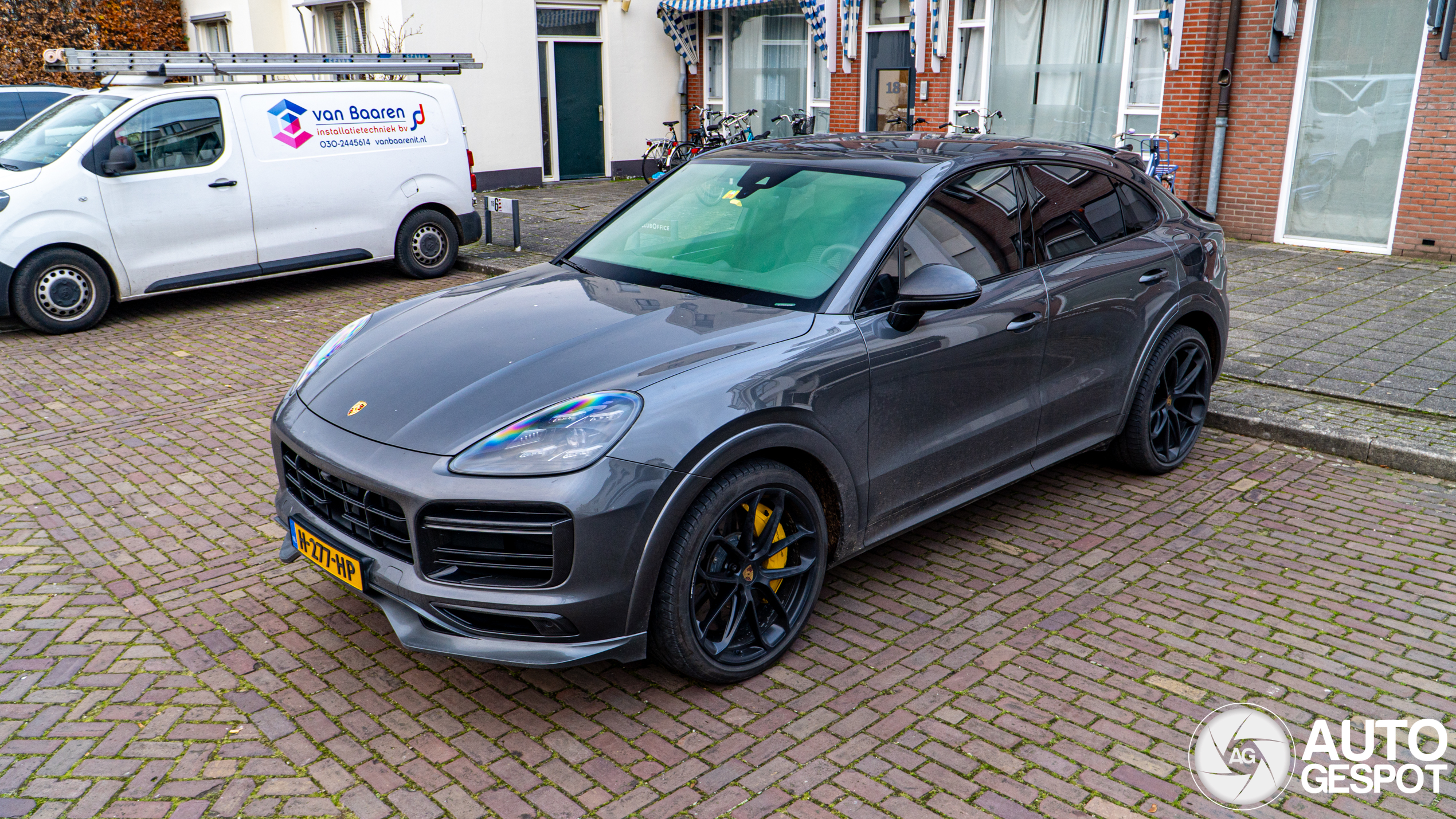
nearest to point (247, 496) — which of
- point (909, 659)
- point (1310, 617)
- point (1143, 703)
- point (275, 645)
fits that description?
point (275, 645)

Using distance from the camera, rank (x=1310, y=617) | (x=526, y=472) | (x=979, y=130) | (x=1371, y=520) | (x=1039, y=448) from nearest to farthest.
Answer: (x=526, y=472)
(x=1310, y=617)
(x=1039, y=448)
(x=1371, y=520)
(x=979, y=130)

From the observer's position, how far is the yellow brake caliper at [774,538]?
362cm

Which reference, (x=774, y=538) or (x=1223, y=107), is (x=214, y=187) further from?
(x=1223, y=107)

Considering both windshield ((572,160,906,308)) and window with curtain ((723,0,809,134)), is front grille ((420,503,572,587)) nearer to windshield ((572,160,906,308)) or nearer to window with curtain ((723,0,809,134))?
windshield ((572,160,906,308))

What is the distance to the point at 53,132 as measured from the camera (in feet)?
29.4

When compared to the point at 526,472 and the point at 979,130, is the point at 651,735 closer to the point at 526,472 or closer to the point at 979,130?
the point at 526,472

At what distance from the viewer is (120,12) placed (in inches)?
847

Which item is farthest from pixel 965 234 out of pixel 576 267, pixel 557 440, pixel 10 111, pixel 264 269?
pixel 10 111

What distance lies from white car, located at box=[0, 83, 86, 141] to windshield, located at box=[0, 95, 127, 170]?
4.38 metres

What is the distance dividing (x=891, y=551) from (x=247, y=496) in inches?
125

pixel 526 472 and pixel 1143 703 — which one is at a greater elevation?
pixel 526 472

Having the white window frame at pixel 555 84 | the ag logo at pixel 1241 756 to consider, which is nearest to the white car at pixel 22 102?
→ the white window frame at pixel 555 84

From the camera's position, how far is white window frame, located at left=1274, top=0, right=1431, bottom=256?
10.9m

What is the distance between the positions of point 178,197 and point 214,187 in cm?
31
